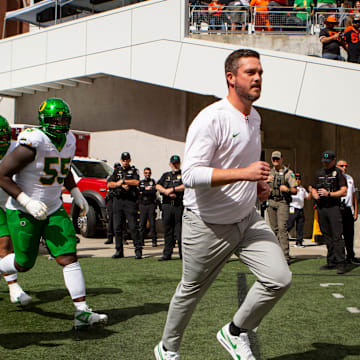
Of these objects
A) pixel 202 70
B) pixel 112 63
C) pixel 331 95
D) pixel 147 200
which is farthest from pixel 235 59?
pixel 112 63

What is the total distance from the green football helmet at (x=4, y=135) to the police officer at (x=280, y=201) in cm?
501

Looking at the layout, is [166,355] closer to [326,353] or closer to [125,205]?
[326,353]

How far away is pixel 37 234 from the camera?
186 inches

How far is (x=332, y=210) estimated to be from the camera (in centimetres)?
865

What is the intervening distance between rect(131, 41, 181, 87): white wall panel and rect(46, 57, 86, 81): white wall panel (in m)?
2.15

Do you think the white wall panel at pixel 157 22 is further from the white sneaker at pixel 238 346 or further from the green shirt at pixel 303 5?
the white sneaker at pixel 238 346

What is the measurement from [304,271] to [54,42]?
1259 cm

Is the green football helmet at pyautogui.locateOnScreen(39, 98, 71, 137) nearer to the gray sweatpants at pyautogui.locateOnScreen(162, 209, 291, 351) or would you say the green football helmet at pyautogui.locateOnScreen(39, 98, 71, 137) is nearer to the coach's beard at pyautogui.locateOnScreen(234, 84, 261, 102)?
the gray sweatpants at pyautogui.locateOnScreen(162, 209, 291, 351)

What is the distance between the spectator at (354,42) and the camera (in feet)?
42.0

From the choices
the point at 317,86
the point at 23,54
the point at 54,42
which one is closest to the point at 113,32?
the point at 54,42

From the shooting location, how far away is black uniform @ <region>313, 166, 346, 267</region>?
854 centimetres

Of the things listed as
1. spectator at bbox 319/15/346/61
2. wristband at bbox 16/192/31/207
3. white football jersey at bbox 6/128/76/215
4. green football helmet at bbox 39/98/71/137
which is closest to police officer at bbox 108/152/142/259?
white football jersey at bbox 6/128/76/215

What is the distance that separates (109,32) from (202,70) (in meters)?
3.69

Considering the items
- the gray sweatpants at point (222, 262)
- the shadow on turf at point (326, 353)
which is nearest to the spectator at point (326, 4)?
the shadow on turf at point (326, 353)
